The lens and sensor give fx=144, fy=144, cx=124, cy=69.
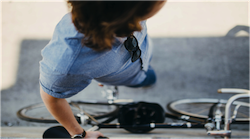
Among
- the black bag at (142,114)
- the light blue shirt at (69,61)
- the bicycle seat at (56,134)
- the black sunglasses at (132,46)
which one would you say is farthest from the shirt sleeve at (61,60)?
the black bag at (142,114)

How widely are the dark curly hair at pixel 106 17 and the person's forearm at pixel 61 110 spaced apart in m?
0.32

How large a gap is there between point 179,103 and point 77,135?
1.32m

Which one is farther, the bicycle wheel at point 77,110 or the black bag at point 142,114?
the bicycle wheel at point 77,110

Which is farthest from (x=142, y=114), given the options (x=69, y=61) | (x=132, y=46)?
(x=69, y=61)

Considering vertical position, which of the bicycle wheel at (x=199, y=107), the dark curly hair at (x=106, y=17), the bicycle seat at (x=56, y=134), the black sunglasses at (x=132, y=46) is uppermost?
the dark curly hair at (x=106, y=17)

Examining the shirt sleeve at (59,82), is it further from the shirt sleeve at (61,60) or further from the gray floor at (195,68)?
the gray floor at (195,68)

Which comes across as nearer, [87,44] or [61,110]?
[87,44]

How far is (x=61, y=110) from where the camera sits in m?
0.65

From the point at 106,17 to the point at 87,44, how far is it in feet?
0.37

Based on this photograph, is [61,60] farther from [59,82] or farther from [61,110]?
[61,110]

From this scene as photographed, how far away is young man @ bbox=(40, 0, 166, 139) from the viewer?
1.29 feet

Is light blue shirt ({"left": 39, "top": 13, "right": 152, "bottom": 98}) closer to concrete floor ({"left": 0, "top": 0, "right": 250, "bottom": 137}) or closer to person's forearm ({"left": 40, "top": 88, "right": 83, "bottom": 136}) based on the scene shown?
person's forearm ({"left": 40, "top": 88, "right": 83, "bottom": 136})

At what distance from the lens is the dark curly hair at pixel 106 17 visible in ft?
1.26

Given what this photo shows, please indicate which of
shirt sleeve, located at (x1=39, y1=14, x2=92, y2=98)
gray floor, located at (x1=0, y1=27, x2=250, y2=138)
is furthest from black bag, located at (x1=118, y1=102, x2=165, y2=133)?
shirt sleeve, located at (x1=39, y1=14, x2=92, y2=98)
